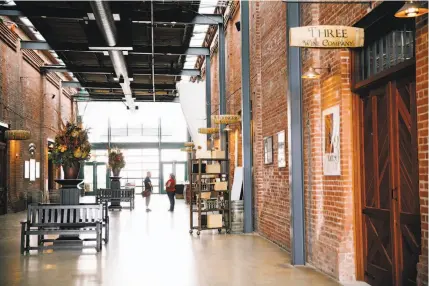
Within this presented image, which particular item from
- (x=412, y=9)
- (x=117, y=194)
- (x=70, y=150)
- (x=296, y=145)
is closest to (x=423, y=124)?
(x=412, y=9)

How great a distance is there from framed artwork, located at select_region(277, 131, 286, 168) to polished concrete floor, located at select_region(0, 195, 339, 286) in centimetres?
144

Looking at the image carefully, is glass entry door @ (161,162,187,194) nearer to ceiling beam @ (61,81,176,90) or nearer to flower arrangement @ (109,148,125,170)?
ceiling beam @ (61,81,176,90)

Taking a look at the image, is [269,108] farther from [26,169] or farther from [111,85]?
[111,85]

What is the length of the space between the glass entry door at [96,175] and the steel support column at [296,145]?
29.2m

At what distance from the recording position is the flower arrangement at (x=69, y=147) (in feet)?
34.6

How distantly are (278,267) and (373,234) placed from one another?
180 cm

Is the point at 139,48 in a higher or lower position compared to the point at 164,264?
higher

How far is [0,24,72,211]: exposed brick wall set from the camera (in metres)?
17.9

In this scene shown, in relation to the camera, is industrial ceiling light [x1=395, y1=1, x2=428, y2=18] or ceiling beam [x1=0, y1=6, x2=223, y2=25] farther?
ceiling beam [x1=0, y1=6, x2=223, y2=25]

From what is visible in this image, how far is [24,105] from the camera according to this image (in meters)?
20.4

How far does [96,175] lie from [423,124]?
32.7 metres

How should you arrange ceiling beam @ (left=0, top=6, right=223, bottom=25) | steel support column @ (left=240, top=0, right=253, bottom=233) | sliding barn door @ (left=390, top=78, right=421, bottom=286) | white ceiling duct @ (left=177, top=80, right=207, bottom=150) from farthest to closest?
white ceiling duct @ (left=177, top=80, right=207, bottom=150)
ceiling beam @ (left=0, top=6, right=223, bottom=25)
steel support column @ (left=240, top=0, right=253, bottom=233)
sliding barn door @ (left=390, top=78, right=421, bottom=286)

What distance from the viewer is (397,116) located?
214 inches

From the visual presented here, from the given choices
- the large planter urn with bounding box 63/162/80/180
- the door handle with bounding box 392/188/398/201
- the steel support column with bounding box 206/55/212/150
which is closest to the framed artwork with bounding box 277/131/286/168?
the door handle with bounding box 392/188/398/201
